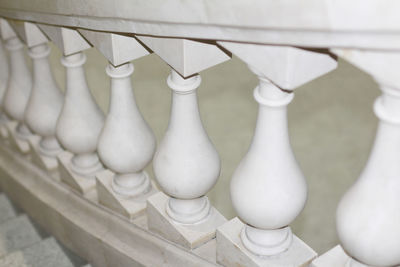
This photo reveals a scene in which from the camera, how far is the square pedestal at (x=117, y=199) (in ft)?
3.94

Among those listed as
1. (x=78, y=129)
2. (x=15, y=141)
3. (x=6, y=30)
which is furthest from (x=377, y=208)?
(x=15, y=141)

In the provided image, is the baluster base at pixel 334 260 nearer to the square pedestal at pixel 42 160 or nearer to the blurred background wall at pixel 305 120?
the square pedestal at pixel 42 160

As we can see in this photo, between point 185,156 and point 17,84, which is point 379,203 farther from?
point 17,84

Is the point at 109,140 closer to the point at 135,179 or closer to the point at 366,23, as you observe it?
the point at 135,179

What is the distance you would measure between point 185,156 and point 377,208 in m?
0.36

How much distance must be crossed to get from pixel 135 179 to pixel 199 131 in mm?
291

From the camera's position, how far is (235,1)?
0.64 metres

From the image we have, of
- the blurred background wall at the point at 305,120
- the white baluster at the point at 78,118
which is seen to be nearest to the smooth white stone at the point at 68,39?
the white baluster at the point at 78,118

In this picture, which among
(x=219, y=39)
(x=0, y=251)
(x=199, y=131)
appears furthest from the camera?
(x=0, y=251)

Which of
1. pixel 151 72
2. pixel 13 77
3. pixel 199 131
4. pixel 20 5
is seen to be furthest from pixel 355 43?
pixel 151 72

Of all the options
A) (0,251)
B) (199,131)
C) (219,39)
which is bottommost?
(0,251)

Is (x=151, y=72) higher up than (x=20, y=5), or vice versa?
(x=20, y=5)

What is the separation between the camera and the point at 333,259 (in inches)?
36.2

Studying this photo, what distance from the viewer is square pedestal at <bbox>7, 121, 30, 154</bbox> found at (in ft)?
5.12
